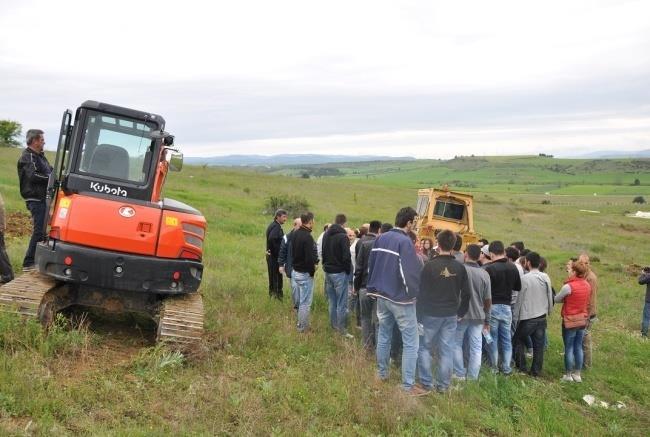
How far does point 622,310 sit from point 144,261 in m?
12.8

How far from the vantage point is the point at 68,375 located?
5906 millimetres

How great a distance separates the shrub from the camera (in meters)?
28.5

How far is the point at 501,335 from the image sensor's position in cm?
868

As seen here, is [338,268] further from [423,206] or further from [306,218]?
[423,206]

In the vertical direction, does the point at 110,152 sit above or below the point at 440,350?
above

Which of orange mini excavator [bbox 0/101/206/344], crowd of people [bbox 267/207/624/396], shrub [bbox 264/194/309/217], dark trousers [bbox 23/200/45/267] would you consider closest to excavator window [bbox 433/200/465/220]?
crowd of people [bbox 267/207/624/396]

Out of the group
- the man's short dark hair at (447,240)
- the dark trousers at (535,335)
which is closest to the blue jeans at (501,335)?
the dark trousers at (535,335)

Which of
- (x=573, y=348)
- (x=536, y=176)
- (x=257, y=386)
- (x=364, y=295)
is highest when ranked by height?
(x=536, y=176)

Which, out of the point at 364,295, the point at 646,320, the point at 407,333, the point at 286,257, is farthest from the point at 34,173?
the point at 646,320

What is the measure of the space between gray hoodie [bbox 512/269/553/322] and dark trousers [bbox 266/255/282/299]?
4314mm

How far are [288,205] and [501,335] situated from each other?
21413mm

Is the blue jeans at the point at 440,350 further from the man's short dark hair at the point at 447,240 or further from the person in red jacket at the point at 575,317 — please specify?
the person in red jacket at the point at 575,317

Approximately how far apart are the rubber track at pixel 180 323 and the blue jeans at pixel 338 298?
2.56m

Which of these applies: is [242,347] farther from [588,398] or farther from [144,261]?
[588,398]
